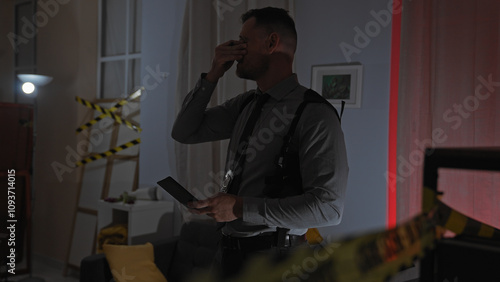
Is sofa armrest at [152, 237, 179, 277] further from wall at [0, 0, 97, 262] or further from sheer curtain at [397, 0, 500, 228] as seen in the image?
wall at [0, 0, 97, 262]

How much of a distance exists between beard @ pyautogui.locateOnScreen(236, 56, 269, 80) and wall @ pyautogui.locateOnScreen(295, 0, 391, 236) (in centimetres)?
114

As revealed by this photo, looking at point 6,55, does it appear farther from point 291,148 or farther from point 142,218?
point 291,148

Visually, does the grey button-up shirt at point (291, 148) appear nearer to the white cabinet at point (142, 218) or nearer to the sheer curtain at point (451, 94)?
the sheer curtain at point (451, 94)

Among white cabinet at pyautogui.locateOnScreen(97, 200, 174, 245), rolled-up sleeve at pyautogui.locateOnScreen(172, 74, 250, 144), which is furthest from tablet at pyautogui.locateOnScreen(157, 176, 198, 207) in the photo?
white cabinet at pyautogui.locateOnScreen(97, 200, 174, 245)

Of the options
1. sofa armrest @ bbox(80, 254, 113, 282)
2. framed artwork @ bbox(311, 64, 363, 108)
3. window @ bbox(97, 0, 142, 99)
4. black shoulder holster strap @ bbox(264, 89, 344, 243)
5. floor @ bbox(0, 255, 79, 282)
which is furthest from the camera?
window @ bbox(97, 0, 142, 99)

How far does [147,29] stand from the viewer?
3967mm

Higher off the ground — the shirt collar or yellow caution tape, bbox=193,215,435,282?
the shirt collar

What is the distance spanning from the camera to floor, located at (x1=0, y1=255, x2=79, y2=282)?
448cm

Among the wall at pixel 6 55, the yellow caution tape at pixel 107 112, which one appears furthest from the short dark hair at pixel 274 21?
the wall at pixel 6 55

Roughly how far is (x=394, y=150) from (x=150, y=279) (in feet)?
5.93

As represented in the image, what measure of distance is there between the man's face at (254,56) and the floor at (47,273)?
3.68 metres

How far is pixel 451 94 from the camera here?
2225mm

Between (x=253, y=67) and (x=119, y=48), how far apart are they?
3.56 metres

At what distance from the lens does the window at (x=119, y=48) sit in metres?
4.63
